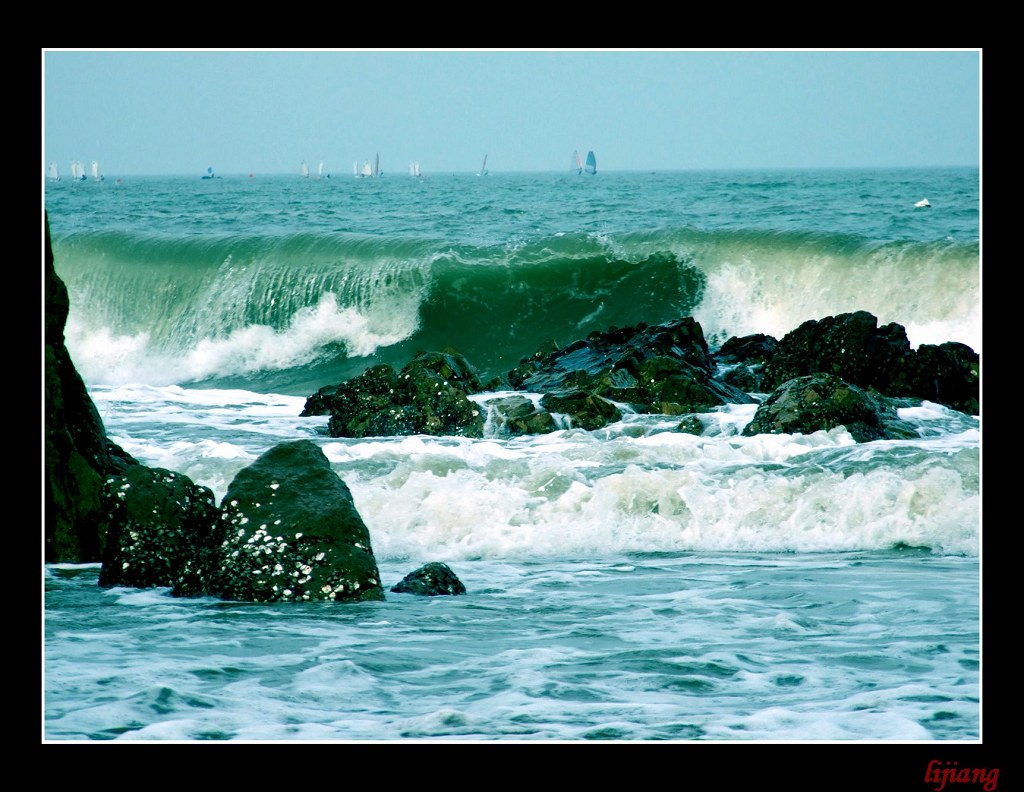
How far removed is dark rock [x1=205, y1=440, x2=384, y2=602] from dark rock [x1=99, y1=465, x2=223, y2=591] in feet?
0.53

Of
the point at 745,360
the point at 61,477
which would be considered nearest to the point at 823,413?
the point at 745,360

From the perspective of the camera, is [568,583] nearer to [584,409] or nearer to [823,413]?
[823,413]

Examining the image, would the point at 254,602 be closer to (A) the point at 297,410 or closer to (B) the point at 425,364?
(B) the point at 425,364

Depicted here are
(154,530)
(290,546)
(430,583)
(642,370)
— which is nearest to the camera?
(290,546)

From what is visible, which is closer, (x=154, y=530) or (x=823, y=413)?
(x=154, y=530)

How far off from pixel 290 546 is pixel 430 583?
796 millimetres

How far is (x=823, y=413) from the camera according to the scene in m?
10.4

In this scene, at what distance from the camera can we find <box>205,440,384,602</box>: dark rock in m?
6.12

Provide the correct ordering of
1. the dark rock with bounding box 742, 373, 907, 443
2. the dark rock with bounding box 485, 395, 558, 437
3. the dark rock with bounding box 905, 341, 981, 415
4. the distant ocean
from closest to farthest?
the distant ocean
the dark rock with bounding box 742, 373, 907, 443
the dark rock with bounding box 485, 395, 558, 437
the dark rock with bounding box 905, 341, 981, 415

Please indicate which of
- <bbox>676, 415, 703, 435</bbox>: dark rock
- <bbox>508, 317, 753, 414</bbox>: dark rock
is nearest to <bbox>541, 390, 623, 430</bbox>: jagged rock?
<bbox>508, 317, 753, 414</bbox>: dark rock

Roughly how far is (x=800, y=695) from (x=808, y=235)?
18.4 meters

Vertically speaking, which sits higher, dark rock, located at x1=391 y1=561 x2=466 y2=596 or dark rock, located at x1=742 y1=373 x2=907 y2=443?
dark rock, located at x1=742 y1=373 x2=907 y2=443

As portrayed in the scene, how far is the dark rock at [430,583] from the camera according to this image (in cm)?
639

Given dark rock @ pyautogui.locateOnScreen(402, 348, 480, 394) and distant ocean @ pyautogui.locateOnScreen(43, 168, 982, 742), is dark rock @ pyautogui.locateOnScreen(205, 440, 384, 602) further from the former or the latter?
dark rock @ pyautogui.locateOnScreen(402, 348, 480, 394)
